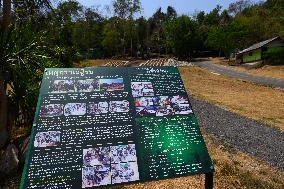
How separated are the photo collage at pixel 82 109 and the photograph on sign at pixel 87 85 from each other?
12.4 inches

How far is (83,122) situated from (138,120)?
827 mm

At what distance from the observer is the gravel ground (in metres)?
9.63

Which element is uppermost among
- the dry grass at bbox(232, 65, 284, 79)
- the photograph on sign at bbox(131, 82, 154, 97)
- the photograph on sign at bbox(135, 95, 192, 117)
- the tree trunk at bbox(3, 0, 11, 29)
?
the tree trunk at bbox(3, 0, 11, 29)

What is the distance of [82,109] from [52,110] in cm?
45

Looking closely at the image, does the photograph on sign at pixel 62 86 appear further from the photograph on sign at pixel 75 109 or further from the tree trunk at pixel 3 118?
the tree trunk at pixel 3 118

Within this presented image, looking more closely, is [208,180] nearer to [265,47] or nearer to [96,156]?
Answer: [96,156]

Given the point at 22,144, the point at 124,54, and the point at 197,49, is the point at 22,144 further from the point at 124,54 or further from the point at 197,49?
the point at 197,49

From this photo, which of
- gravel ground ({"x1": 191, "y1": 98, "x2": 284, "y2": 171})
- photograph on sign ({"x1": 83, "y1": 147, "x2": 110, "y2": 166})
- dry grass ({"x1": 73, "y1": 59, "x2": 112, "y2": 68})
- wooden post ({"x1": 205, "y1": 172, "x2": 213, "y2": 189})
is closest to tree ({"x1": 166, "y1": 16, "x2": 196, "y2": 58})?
dry grass ({"x1": 73, "y1": 59, "x2": 112, "y2": 68})

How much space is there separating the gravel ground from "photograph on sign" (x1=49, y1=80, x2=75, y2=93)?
5438 mm

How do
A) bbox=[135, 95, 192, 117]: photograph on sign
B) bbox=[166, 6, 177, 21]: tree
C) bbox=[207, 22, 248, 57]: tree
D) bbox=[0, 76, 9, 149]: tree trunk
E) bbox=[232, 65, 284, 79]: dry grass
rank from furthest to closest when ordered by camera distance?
bbox=[166, 6, 177, 21]: tree, bbox=[207, 22, 248, 57]: tree, bbox=[232, 65, 284, 79]: dry grass, bbox=[0, 76, 9, 149]: tree trunk, bbox=[135, 95, 192, 117]: photograph on sign

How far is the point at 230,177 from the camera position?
767cm

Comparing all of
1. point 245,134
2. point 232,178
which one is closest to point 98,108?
point 232,178

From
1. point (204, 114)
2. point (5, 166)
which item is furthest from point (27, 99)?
point (204, 114)

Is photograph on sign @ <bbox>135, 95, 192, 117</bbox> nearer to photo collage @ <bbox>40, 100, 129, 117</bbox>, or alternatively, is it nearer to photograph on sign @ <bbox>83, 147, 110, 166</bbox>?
photo collage @ <bbox>40, 100, 129, 117</bbox>
